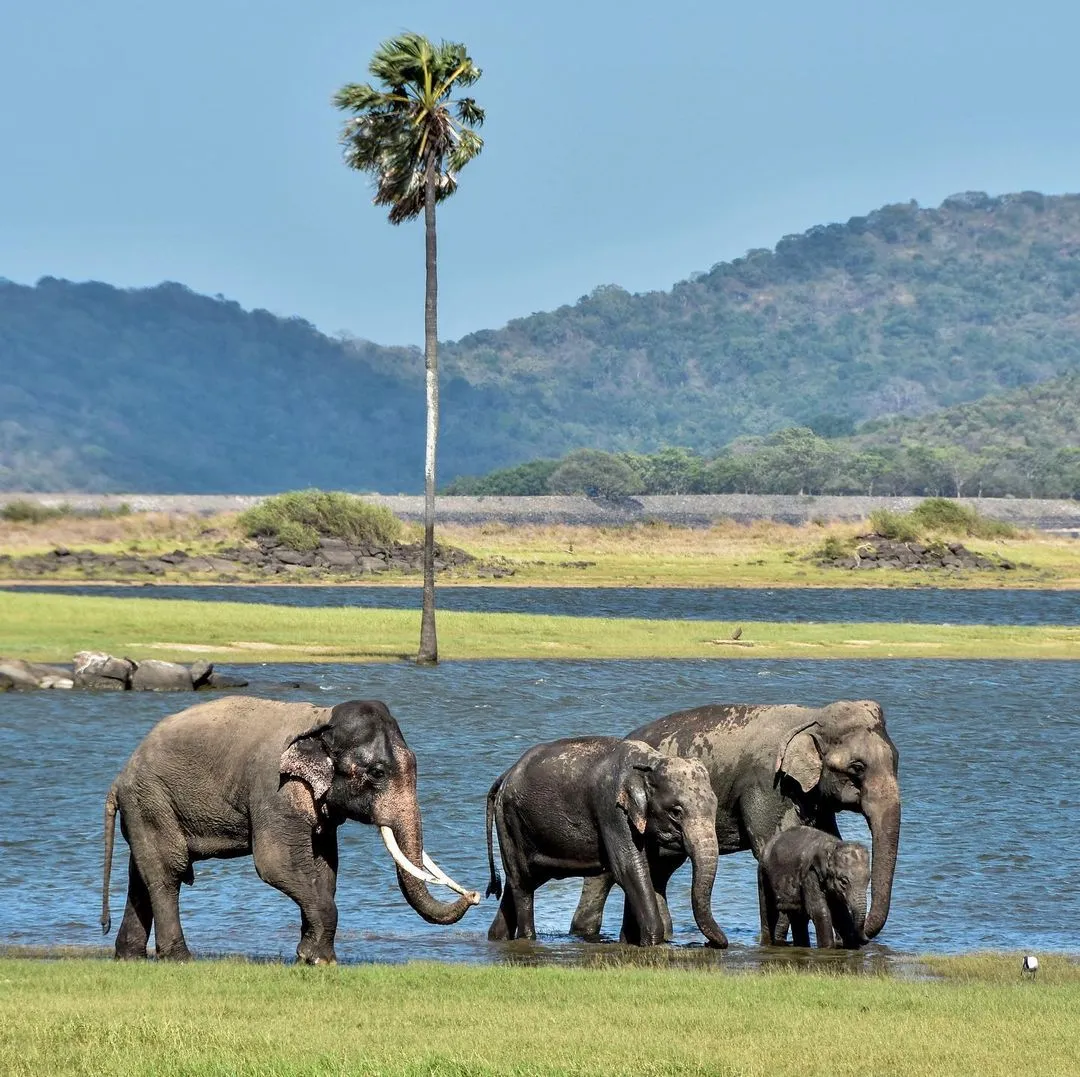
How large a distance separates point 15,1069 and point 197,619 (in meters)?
40.1

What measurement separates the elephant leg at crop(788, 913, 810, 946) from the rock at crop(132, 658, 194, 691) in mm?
23580

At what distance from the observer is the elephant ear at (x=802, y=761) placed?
1783cm

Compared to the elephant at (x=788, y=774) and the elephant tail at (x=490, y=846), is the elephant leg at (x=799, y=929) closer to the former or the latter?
the elephant at (x=788, y=774)

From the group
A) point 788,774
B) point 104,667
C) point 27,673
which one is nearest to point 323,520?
point 104,667

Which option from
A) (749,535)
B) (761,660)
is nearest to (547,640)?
(761,660)

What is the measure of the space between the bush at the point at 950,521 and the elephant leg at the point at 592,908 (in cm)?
9493

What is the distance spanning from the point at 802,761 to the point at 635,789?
186cm

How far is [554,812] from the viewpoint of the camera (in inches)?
698

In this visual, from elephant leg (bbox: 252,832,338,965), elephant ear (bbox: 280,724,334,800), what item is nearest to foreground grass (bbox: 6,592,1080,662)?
elephant leg (bbox: 252,832,338,965)

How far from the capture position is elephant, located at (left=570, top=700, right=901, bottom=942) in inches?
691

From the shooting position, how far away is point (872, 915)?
1688 centimetres

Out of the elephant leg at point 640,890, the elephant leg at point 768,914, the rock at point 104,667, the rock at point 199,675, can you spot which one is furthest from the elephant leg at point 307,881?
the rock at point 104,667

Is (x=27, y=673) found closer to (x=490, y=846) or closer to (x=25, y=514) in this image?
(x=490, y=846)

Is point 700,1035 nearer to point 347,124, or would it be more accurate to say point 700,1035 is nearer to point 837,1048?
point 837,1048
